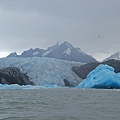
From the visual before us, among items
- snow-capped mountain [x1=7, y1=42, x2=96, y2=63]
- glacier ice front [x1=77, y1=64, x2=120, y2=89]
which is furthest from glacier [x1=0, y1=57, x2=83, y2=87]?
snow-capped mountain [x1=7, y1=42, x2=96, y2=63]

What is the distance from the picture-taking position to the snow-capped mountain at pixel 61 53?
13388 cm

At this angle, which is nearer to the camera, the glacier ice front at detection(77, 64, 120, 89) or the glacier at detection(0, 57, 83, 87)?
the glacier ice front at detection(77, 64, 120, 89)

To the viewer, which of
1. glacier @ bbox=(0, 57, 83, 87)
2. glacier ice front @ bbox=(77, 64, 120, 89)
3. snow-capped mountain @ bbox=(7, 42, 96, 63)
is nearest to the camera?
glacier ice front @ bbox=(77, 64, 120, 89)

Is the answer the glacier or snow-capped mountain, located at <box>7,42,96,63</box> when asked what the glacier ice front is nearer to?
the glacier

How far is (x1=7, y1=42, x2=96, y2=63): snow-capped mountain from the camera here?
134 m

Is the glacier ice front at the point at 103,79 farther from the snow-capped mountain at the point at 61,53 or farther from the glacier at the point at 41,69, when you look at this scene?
the snow-capped mountain at the point at 61,53

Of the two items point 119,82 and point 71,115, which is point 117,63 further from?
point 71,115

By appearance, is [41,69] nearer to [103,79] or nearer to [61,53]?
[103,79]

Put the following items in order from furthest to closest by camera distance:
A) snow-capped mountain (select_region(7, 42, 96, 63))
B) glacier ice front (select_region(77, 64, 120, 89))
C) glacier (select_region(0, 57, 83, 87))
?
snow-capped mountain (select_region(7, 42, 96, 63))
glacier (select_region(0, 57, 83, 87))
glacier ice front (select_region(77, 64, 120, 89))

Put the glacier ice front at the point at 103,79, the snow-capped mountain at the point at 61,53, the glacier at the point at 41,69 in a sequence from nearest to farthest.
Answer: the glacier ice front at the point at 103,79
the glacier at the point at 41,69
the snow-capped mountain at the point at 61,53

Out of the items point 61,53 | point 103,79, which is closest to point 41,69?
point 103,79

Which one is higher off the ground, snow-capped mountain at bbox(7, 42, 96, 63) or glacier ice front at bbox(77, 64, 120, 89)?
snow-capped mountain at bbox(7, 42, 96, 63)

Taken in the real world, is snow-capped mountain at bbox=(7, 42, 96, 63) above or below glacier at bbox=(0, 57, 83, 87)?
above

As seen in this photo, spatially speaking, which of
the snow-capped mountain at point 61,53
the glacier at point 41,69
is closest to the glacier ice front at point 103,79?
the glacier at point 41,69
